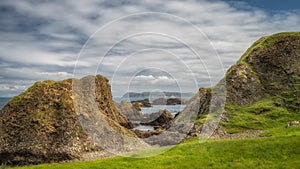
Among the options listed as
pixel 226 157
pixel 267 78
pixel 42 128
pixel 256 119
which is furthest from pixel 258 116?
pixel 42 128

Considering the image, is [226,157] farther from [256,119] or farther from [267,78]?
[267,78]

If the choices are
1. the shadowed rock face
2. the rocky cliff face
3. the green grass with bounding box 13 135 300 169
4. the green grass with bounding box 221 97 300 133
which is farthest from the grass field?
the rocky cliff face

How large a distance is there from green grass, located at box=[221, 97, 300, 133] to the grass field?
72.3 feet

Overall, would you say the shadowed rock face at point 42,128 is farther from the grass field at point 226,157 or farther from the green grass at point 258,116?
the green grass at point 258,116

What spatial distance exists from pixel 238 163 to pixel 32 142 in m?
31.2

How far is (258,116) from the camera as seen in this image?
2499 inches

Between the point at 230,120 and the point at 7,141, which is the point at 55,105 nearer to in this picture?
the point at 7,141

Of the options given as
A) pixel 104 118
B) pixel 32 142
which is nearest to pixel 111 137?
pixel 104 118

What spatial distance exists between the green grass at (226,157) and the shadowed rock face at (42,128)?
9.62 m

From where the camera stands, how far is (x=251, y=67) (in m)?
79.7

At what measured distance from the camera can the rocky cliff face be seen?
69125 millimetres

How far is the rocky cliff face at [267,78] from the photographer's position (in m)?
69.1

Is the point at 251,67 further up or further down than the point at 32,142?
further up

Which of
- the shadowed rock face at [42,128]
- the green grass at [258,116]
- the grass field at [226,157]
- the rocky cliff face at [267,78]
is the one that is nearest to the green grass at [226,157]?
the grass field at [226,157]
